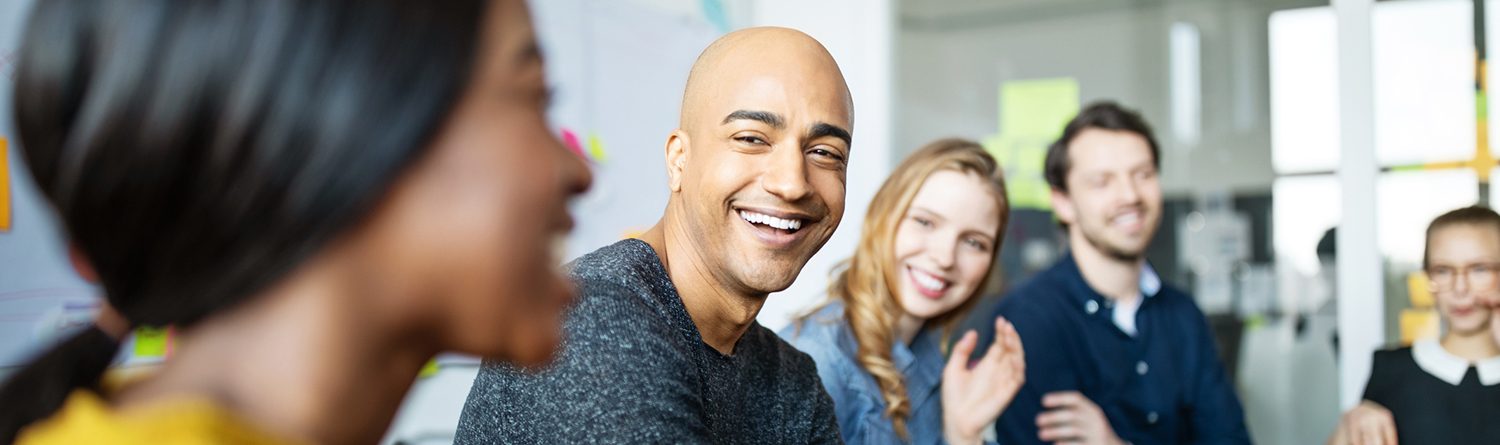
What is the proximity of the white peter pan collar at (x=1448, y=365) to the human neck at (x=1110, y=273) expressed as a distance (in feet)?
2.53

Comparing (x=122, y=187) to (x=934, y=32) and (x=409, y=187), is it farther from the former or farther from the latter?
(x=934, y=32)

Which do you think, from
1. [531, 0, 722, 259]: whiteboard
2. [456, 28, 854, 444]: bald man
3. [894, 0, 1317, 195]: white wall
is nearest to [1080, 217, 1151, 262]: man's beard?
[894, 0, 1317, 195]: white wall

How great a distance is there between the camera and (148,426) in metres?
0.43

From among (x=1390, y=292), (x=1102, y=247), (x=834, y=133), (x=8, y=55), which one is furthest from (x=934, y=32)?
(x=8, y=55)

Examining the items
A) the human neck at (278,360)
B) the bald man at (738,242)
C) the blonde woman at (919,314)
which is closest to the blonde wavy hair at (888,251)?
the blonde woman at (919,314)

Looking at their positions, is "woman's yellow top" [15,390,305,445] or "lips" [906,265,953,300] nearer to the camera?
"woman's yellow top" [15,390,305,445]

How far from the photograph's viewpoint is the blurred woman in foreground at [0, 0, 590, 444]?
0.44 m

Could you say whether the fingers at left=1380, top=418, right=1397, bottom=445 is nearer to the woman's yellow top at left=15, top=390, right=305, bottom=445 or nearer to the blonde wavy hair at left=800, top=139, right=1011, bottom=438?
the blonde wavy hair at left=800, top=139, right=1011, bottom=438

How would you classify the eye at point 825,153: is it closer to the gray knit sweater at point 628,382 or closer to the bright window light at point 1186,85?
the gray knit sweater at point 628,382

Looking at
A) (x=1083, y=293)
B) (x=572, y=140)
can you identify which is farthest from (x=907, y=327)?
(x=572, y=140)

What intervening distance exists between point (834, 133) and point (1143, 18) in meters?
2.79

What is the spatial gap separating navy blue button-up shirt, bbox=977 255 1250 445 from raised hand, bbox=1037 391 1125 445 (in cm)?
17

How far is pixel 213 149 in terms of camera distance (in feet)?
1.43

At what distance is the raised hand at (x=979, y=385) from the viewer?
6.19ft
